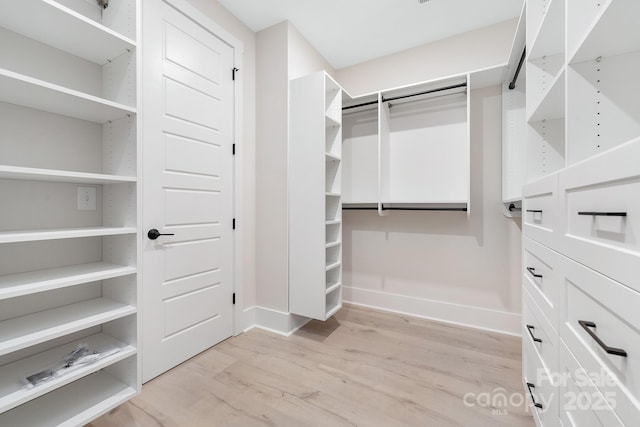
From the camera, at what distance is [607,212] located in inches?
26.3

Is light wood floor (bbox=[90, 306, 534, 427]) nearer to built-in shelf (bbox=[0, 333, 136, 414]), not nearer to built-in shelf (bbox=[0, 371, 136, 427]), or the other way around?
built-in shelf (bbox=[0, 371, 136, 427])

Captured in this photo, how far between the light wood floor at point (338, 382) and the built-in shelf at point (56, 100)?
A: 5.50 feet

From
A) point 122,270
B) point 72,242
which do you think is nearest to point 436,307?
point 122,270

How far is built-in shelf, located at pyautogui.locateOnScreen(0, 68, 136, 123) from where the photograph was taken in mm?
1140

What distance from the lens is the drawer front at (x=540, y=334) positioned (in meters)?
1.04

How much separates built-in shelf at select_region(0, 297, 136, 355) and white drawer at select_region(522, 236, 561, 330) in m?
1.98

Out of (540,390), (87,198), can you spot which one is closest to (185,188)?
(87,198)

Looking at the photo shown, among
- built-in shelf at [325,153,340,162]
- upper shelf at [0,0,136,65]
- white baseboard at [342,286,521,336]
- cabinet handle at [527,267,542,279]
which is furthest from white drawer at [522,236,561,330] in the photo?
upper shelf at [0,0,136,65]

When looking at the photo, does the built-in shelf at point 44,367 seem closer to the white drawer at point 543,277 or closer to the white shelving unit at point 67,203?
the white shelving unit at point 67,203

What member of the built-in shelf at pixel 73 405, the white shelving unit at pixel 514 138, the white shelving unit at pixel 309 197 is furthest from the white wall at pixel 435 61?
the built-in shelf at pixel 73 405

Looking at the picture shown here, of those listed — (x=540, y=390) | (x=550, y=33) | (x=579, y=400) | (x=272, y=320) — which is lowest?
(x=272, y=320)

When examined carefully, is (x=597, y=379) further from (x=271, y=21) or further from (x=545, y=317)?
(x=271, y=21)

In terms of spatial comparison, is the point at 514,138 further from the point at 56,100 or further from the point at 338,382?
the point at 56,100

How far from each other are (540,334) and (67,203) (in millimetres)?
2564
